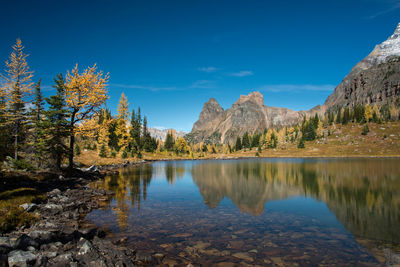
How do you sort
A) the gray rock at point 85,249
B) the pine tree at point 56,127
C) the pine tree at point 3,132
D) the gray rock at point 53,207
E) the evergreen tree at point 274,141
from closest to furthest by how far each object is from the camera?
1. the gray rock at point 85,249
2. the gray rock at point 53,207
3. the pine tree at point 3,132
4. the pine tree at point 56,127
5. the evergreen tree at point 274,141

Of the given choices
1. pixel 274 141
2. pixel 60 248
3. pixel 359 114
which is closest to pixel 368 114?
pixel 359 114

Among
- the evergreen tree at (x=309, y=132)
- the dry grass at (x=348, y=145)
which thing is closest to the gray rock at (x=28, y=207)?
the dry grass at (x=348, y=145)

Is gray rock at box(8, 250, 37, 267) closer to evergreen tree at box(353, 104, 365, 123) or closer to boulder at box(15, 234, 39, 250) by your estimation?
boulder at box(15, 234, 39, 250)

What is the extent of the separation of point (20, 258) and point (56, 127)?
25.4 m

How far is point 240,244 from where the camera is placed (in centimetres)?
1096

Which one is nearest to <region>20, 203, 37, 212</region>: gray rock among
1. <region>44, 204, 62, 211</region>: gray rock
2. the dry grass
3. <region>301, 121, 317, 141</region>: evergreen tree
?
<region>44, 204, 62, 211</region>: gray rock

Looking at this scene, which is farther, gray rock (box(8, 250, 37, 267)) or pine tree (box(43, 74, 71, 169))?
pine tree (box(43, 74, 71, 169))

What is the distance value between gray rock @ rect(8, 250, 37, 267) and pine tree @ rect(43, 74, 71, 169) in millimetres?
23919

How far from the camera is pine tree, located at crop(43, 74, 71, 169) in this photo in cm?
2823

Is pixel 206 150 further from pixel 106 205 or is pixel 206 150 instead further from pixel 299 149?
pixel 106 205

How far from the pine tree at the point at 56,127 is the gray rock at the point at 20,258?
23919 millimetres

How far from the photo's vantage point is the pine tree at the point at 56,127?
2823 centimetres

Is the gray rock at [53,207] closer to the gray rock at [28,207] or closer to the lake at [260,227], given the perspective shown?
the gray rock at [28,207]

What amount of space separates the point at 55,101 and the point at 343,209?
34801 millimetres
